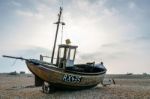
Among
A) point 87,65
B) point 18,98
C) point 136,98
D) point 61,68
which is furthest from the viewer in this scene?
point 87,65

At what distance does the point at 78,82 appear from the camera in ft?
98.2

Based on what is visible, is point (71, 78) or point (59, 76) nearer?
point (59, 76)

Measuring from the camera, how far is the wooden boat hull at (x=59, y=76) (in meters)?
28.3

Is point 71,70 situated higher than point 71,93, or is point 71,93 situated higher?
point 71,70

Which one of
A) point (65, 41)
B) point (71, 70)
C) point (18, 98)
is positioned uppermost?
point (65, 41)

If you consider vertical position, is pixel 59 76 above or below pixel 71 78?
above

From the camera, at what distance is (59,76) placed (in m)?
28.4

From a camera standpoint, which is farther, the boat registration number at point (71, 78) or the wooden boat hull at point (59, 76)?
the boat registration number at point (71, 78)

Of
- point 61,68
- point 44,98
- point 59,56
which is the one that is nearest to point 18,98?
point 44,98

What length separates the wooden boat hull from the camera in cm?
2828

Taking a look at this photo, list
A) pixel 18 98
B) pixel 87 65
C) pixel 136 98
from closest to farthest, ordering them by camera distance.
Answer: pixel 136 98 < pixel 18 98 < pixel 87 65

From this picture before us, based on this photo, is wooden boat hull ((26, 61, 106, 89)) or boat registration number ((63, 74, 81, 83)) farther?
boat registration number ((63, 74, 81, 83))

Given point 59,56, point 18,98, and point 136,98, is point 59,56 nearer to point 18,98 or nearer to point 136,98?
point 18,98

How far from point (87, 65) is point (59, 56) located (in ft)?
15.0
